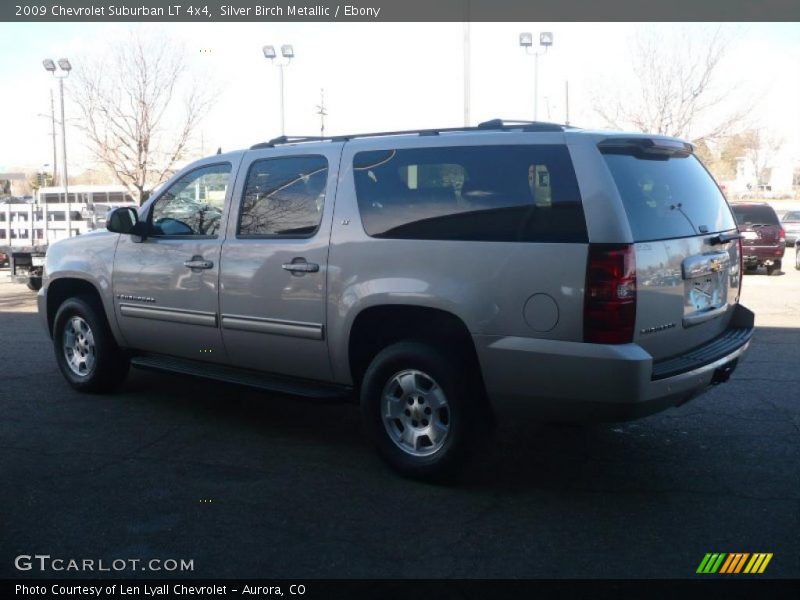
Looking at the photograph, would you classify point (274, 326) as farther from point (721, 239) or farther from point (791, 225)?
point (791, 225)

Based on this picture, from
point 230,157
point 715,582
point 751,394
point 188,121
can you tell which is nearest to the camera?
Answer: point 715,582

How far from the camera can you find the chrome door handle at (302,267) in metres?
5.21

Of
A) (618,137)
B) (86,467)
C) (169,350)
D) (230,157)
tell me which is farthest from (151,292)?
(618,137)

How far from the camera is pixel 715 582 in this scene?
360 centimetres

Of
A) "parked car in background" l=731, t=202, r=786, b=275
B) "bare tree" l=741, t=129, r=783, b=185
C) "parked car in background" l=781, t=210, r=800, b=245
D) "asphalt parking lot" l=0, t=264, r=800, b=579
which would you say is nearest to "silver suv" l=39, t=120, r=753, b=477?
"asphalt parking lot" l=0, t=264, r=800, b=579

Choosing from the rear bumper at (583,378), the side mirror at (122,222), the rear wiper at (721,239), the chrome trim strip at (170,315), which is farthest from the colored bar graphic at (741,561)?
the side mirror at (122,222)

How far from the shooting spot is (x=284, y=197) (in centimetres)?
559

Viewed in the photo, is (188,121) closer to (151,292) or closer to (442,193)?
(151,292)

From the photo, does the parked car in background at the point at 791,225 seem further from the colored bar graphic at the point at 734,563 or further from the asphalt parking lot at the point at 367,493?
the colored bar graphic at the point at 734,563

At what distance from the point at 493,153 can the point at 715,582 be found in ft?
8.03

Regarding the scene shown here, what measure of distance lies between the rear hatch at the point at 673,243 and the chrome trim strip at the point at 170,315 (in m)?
2.98

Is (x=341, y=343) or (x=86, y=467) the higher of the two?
(x=341, y=343)

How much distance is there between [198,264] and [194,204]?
0.56 meters

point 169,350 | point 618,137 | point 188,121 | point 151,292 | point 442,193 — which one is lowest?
point 169,350
